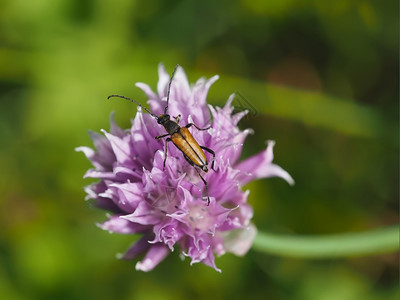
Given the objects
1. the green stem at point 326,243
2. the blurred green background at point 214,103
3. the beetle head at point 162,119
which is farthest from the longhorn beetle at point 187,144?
the blurred green background at point 214,103

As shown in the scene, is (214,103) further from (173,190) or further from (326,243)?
(173,190)

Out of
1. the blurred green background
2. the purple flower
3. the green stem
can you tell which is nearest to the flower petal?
the purple flower

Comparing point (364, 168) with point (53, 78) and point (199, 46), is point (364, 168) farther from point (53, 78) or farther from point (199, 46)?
point (53, 78)

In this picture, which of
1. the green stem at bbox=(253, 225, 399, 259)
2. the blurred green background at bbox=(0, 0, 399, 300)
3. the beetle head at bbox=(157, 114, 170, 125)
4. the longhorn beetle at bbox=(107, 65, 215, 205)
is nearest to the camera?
the longhorn beetle at bbox=(107, 65, 215, 205)

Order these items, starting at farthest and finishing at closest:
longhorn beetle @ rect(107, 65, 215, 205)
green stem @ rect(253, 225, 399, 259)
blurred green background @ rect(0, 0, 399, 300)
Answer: blurred green background @ rect(0, 0, 399, 300) < green stem @ rect(253, 225, 399, 259) < longhorn beetle @ rect(107, 65, 215, 205)

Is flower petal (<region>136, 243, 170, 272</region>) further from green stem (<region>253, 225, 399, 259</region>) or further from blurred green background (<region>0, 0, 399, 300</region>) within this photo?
blurred green background (<region>0, 0, 399, 300</region>)

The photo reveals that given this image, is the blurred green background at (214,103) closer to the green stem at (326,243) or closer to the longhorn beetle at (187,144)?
the green stem at (326,243)
